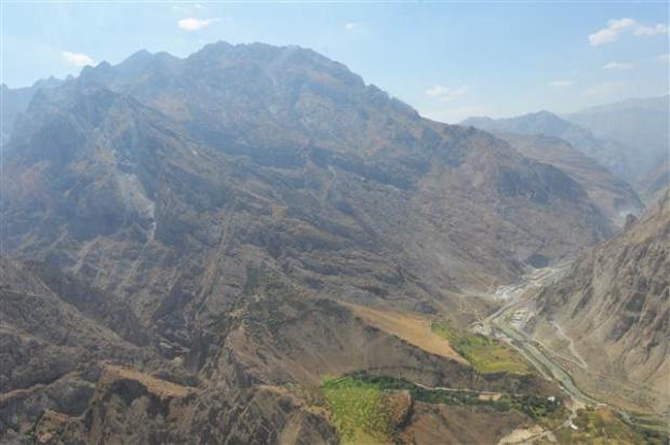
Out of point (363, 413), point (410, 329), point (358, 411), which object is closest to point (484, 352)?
point (410, 329)

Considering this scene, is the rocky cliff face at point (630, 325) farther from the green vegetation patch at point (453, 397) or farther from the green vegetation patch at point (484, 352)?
the green vegetation patch at point (453, 397)

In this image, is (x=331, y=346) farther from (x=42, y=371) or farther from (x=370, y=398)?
(x=42, y=371)

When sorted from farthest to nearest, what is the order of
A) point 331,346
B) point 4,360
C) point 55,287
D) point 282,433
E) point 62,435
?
point 55,287
point 331,346
point 4,360
point 62,435
point 282,433

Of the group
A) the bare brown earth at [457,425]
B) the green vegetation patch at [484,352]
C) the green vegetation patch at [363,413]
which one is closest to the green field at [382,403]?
the green vegetation patch at [363,413]

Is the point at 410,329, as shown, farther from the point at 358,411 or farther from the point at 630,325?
the point at 358,411

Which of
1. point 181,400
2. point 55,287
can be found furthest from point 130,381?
point 55,287
